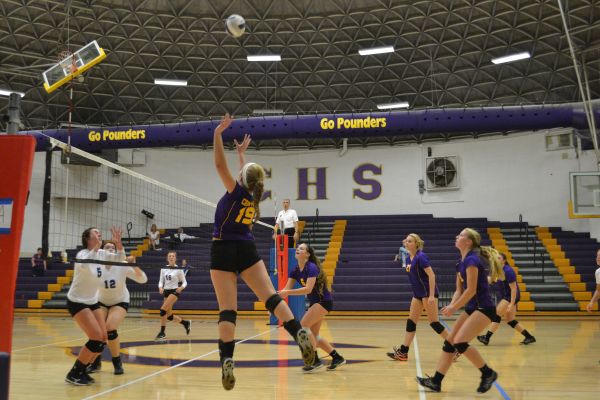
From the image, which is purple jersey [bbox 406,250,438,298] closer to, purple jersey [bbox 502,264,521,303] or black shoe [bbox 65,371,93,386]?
purple jersey [bbox 502,264,521,303]

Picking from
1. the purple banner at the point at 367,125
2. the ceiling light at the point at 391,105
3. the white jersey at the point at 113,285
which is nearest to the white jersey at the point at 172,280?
the white jersey at the point at 113,285

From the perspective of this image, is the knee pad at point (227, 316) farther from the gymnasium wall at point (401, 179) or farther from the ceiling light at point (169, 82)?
the ceiling light at point (169, 82)

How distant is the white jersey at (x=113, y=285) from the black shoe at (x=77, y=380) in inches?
49.0

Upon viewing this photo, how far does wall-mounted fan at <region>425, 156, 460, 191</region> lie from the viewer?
25.9 m

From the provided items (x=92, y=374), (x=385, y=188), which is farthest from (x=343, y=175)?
(x=92, y=374)

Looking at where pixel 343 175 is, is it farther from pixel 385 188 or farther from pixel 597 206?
pixel 597 206

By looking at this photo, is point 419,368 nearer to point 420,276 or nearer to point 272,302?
point 420,276

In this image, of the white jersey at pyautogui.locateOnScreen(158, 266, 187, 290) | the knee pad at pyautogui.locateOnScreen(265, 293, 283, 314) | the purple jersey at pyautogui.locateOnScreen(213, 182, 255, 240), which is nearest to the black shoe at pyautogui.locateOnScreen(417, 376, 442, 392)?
the knee pad at pyautogui.locateOnScreen(265, 293, 283, 314)

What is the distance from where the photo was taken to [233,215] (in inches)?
171

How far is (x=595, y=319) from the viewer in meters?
16.5

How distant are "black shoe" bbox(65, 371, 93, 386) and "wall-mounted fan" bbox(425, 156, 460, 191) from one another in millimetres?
21559

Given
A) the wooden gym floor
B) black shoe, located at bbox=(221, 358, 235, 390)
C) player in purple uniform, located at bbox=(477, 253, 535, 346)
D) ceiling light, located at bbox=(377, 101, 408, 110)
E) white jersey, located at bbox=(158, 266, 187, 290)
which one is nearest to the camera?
black shoe, located at bbox=(221, 358, 235, 390)

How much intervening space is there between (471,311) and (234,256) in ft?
10.9

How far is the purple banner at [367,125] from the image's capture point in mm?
18281
